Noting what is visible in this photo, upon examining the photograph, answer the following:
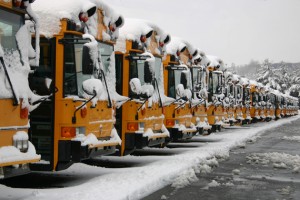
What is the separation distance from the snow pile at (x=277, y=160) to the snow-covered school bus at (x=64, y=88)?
523 cm

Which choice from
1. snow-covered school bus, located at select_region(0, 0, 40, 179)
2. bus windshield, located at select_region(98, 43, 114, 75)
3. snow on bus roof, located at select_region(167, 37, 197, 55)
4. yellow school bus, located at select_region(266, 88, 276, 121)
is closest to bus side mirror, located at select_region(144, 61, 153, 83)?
bus windshield, located at select_region(98, 43, 114, 75)

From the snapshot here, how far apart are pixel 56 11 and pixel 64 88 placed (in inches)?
50.3

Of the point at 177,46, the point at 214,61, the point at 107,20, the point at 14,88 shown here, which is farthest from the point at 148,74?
the point at 214,61

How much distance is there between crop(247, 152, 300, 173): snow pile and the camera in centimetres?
1201

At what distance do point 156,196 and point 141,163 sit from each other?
4.14 meters

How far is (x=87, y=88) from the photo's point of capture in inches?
325

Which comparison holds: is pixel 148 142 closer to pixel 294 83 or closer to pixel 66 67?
pixel 66 67

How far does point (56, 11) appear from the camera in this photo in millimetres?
8359

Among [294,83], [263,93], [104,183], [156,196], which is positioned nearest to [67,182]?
[104,183]

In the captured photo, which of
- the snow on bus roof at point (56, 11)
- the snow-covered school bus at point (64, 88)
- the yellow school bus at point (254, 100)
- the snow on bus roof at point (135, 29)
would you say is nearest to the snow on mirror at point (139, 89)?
the snow on bus roof at point (135, 29)

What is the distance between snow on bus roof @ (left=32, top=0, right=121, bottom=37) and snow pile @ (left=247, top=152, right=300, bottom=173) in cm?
599

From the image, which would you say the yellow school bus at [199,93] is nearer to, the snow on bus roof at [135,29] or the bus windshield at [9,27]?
the snow on bus roof at [135,29]

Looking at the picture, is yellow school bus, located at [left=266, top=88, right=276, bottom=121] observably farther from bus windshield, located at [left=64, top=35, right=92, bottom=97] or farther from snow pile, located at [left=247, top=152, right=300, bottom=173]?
bus windshield, located at [left=64, top=35, right=92, bottom=97]

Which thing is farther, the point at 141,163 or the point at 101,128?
the point at 141,163
